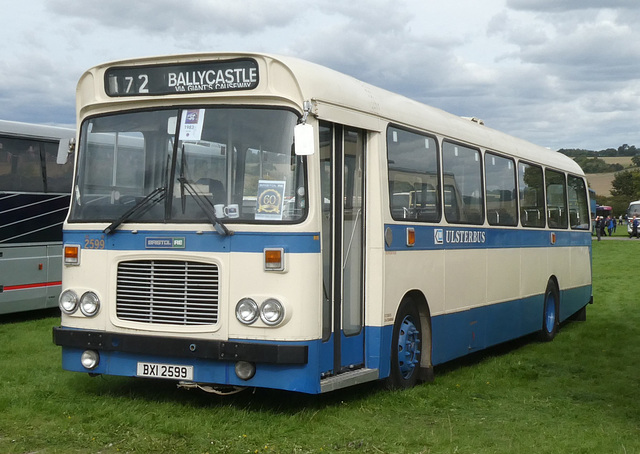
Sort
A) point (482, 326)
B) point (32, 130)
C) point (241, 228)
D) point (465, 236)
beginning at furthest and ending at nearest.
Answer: point (32, 130)
point (482, 326)
point (465, 236)
point (241, 228)

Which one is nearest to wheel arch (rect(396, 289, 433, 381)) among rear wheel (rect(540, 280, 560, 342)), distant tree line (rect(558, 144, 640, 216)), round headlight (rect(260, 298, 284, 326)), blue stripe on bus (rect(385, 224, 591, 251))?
blue stripe on bus (rect(385, 224, 591, 251))

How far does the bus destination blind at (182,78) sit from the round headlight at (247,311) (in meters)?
1.82

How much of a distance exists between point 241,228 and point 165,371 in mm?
1436

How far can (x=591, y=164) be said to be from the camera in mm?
157000

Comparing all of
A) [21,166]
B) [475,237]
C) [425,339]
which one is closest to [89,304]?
[425,339]

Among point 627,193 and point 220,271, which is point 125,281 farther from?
point 627,193

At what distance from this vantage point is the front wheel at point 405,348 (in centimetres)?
975

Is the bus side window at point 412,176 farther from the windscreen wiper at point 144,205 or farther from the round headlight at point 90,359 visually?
the round headlight at point 90,359

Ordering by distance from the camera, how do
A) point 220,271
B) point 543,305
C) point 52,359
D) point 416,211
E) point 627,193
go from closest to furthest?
point 220,271, point 416,211, point 52,359, point 543,305, point 627,193

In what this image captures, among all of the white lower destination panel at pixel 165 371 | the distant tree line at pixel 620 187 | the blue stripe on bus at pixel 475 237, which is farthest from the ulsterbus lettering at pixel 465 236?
the distant tree line at pixel 620 187

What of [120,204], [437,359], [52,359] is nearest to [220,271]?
[120,204]

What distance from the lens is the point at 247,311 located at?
8.07 metres

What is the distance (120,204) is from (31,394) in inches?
82.7

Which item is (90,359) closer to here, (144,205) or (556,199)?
(144,205)
